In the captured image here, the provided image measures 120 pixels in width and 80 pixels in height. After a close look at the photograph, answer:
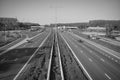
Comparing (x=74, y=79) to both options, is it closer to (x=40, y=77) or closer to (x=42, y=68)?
(x=40, y=77)

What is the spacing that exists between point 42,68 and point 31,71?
6.44 feet

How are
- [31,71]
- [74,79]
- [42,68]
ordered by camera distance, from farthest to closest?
[42,68]
[31,71]
[74,79]

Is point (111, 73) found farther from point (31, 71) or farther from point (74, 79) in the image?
point (31, 71)

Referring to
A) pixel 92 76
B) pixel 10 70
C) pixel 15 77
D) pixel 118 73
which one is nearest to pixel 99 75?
pixel 92 76

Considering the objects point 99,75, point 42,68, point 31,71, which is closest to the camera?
point 99,75

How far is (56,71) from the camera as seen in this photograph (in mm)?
16828

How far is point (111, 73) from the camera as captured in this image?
15695 mm

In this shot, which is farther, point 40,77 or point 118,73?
point 118,73

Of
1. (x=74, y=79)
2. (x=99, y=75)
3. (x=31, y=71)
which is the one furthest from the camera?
(x=31, y=71)

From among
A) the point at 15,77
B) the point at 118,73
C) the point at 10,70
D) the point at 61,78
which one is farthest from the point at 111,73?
the point at 10,70

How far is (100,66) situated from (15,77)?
1283 centimetres

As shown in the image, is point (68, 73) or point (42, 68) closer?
point (68, 73)

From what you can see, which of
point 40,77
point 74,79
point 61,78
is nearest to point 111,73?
point 74,79

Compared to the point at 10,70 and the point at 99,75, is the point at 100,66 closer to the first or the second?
the point at 99,75
